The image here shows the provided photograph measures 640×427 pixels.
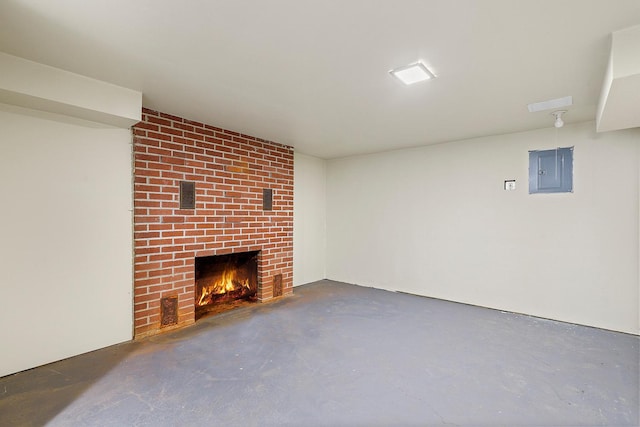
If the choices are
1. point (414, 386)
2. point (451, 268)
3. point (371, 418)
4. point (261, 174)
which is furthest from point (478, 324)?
Answer: point (261, 174)

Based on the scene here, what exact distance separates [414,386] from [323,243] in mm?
3702

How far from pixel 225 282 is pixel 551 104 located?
14.1 ft

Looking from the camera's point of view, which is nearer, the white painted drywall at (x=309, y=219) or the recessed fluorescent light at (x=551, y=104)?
the recessed fluorescent light at (x=551, y=104)

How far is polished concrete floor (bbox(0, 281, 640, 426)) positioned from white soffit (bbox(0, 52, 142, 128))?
2065 mm

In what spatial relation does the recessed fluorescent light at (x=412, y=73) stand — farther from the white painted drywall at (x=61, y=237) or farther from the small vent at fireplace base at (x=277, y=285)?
the small vent at fireplace base at (x=277, y=285)

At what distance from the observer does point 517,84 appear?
2.49 meters

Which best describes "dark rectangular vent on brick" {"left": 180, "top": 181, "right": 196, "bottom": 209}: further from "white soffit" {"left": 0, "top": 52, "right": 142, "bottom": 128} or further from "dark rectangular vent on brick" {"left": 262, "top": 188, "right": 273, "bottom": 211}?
"dark rectangular vent on brick" {"left": 262, "top": 188, "right": 273, "bottom": 211}

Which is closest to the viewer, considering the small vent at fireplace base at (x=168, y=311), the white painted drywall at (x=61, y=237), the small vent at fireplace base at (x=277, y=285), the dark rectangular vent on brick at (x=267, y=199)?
the white painted drywall at (x=61, y=237)

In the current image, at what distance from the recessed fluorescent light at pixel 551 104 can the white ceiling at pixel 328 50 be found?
6cm

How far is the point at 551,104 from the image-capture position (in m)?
2.89

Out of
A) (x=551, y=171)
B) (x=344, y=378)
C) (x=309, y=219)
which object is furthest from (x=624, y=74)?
(x=309, y=219)

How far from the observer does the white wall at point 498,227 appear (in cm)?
328

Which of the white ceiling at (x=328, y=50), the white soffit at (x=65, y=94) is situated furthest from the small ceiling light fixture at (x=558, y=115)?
the white soffit at (x=65, y=94)

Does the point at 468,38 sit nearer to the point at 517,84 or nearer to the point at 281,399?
the point at 517,84
